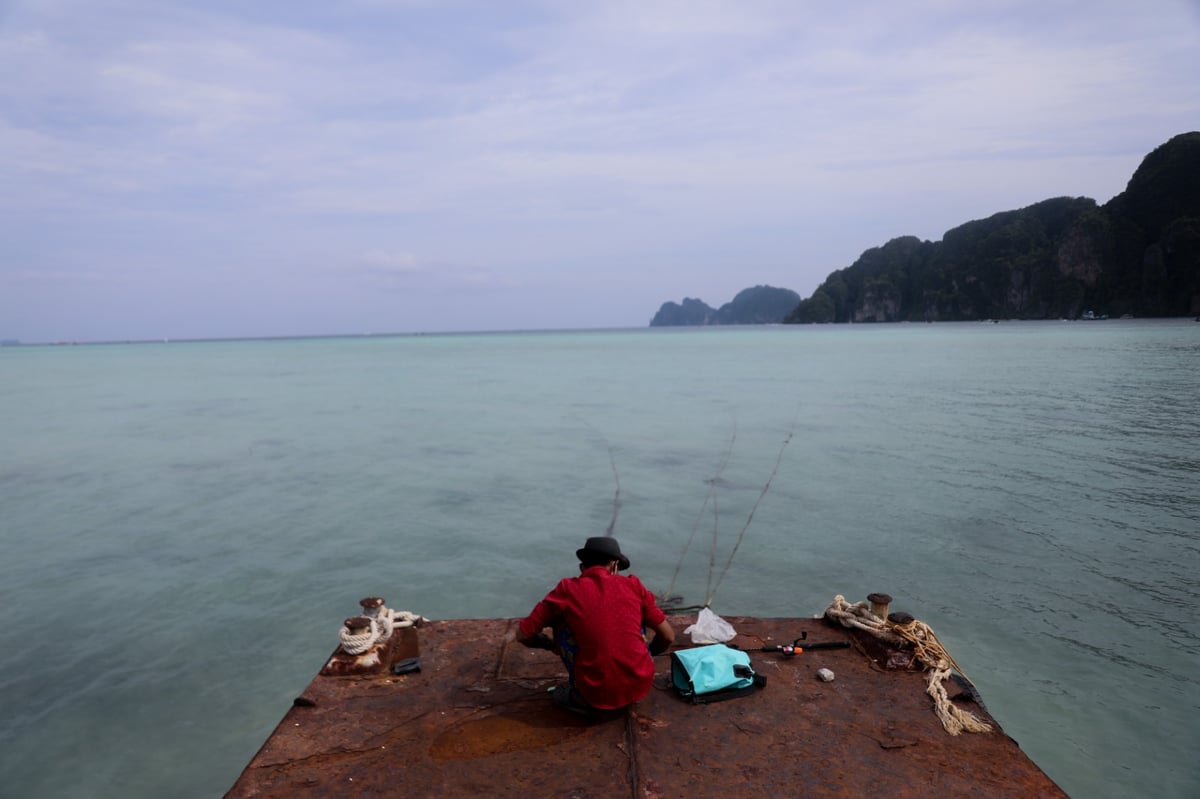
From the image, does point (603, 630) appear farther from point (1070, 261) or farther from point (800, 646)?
point (1070, 261)

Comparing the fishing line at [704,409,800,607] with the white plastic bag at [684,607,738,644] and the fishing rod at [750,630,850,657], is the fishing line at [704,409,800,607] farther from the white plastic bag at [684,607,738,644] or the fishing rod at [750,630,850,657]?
the fishing rod at [750,630,850,657]

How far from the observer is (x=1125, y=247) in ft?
384

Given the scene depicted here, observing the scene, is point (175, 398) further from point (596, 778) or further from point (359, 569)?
point (596, 778)

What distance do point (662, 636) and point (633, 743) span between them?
2.41 feet

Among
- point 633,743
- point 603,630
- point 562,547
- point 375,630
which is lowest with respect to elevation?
point 562,547

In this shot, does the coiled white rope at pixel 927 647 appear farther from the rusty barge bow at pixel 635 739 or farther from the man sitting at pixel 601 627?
the man sitting at pixel 601 627

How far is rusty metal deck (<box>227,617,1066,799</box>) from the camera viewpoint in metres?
3.84

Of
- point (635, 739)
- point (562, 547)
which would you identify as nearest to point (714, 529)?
point (562, 547)

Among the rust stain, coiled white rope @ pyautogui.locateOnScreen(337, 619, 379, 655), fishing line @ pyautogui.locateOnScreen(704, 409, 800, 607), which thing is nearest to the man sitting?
the rust stain

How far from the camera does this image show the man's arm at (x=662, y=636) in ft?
14.9

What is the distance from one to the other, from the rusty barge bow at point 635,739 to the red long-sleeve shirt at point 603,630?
0.28 meters

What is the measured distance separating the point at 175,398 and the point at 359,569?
3000 cm

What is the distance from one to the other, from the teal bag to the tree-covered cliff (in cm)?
13476

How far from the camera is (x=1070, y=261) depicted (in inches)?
4975
